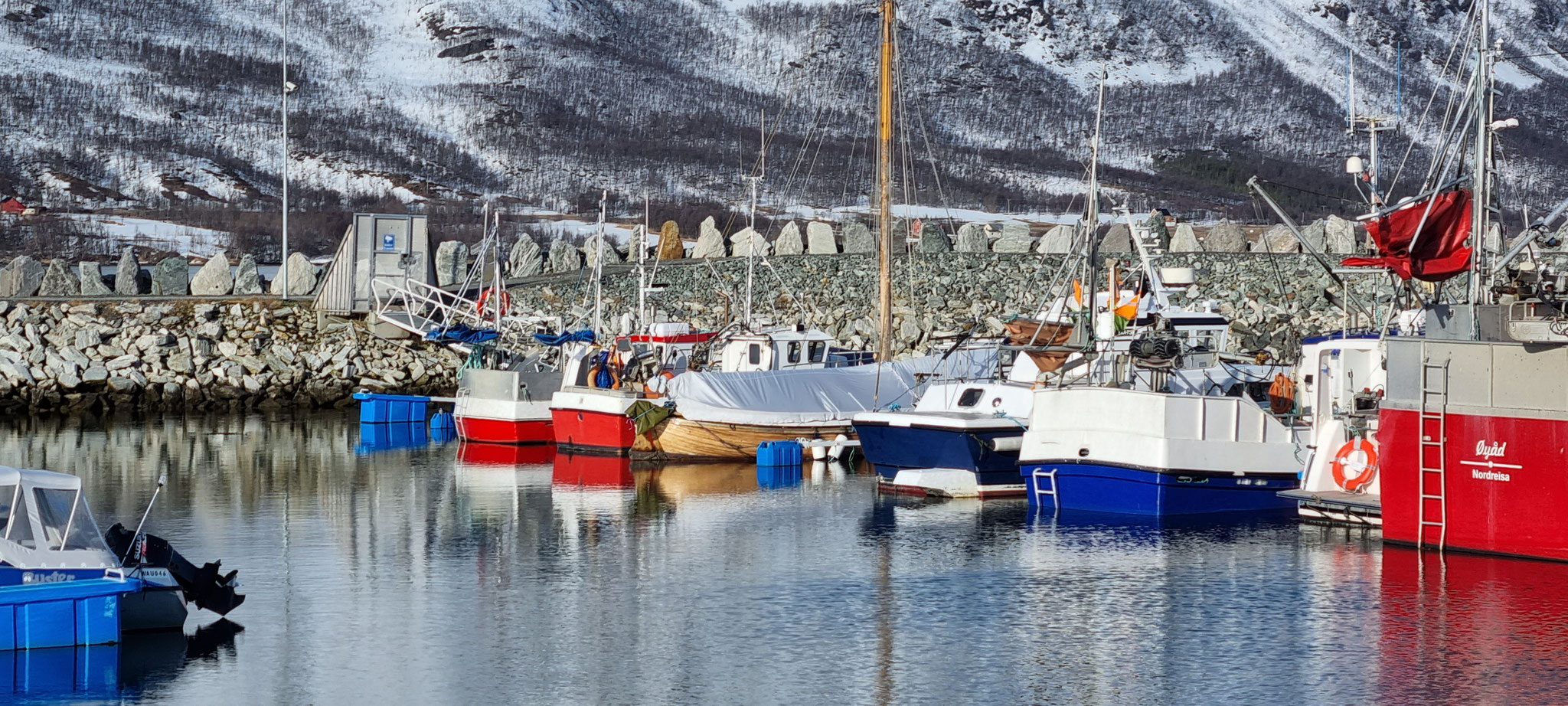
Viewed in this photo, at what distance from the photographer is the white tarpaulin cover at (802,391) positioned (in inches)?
1304

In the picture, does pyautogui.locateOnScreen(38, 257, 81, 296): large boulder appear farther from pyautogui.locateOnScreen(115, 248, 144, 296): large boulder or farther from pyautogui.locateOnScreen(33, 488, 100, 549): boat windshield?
pyautogui.locateOnScreen(33, 488, 100, 549): boat windshield

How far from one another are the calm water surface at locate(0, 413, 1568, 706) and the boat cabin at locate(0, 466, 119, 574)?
854 mm

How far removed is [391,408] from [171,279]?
14.9 meters

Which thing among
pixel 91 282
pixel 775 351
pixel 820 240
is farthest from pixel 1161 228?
pixel 91 282

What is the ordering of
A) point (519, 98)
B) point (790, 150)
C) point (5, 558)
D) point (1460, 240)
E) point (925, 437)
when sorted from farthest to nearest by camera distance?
point (519, 98) → point (790, 150) → point (925, 437) → point (1460, 240) → point (5, 558)

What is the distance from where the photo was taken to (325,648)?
57.5 ft

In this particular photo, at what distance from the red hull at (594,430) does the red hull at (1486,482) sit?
52.2 feet

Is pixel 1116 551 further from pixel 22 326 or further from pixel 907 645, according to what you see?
pixel 22 326

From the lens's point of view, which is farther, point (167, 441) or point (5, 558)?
point (167, 441)

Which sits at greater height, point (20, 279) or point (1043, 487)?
point (20, 279)

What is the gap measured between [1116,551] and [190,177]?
10387cm

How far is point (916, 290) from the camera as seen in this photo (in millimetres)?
53906

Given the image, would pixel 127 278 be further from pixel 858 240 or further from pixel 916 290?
pixel 916 290

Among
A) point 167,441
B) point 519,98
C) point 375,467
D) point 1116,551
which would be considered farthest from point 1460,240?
point 519,98
